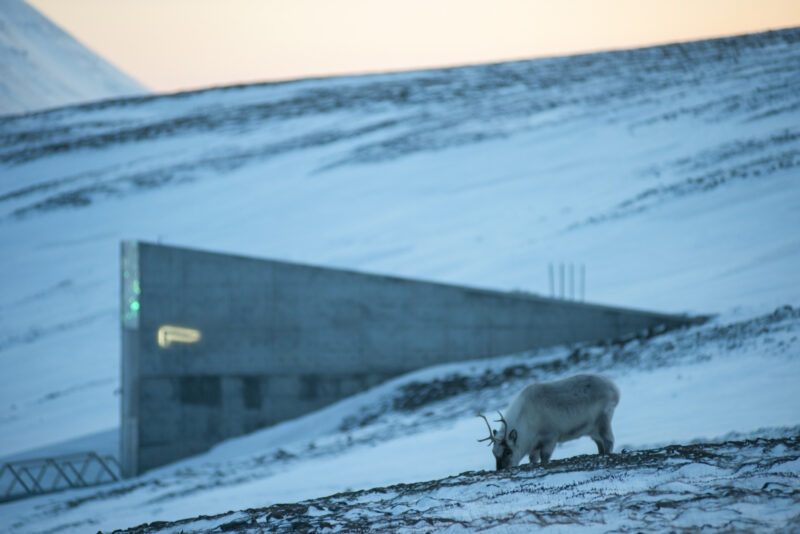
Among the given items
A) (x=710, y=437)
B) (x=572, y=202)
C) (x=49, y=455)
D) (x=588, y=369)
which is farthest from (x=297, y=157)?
(x=710, y=437)

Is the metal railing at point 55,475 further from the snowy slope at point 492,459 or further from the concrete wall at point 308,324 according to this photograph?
the concrete wall at point 308,324

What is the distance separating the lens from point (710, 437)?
13.6 meters

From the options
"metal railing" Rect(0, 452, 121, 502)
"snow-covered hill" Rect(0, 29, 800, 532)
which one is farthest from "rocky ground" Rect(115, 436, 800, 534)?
"metal railing" Rect(0, 452, 121, 502)

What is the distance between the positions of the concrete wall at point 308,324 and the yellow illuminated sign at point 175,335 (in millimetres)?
95

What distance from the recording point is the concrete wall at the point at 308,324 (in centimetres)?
2245

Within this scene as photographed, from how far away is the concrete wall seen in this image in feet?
73.7

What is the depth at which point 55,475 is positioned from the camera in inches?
887

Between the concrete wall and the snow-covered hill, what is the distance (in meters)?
0.72

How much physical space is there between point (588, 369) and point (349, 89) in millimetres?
54096

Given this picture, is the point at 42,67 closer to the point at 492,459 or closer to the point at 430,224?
the point at 430,224

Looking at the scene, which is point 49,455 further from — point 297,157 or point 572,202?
point 297,157

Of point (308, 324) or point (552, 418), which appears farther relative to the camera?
point (308, 324)

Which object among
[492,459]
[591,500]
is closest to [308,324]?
[492,459]

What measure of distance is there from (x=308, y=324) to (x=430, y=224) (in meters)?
21.5
